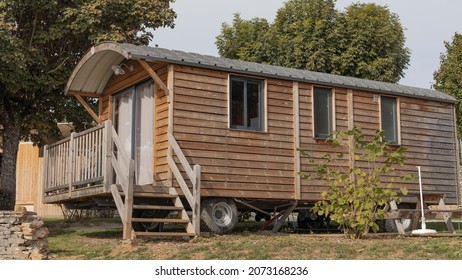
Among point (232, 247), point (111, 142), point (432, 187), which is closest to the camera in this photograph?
point (232, 247)

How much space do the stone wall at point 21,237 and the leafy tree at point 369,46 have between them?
24791 millimetres

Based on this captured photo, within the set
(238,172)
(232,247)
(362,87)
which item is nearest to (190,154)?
(238,172)

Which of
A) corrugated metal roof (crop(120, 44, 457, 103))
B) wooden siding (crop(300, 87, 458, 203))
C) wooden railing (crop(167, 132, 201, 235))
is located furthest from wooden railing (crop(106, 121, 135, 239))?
wooden siding (crop(300, 87, 458, 203))

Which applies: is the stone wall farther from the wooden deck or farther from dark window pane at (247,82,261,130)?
dark window pane at (247,82,261,130)

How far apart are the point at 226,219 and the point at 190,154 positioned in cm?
150

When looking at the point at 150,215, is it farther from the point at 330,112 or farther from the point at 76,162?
the point at 330,112

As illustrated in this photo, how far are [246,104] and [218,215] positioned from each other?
2.37 m

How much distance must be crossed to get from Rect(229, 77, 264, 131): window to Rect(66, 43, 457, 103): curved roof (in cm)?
26

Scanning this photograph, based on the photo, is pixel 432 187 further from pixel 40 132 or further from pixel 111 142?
pixel 40 132

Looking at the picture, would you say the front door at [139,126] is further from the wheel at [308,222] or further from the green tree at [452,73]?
the green tree at [452,73]

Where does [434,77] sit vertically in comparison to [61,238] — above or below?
above

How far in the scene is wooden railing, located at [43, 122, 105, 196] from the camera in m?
12.8

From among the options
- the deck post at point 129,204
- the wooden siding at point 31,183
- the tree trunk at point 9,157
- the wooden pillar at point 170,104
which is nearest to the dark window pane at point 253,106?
the wooden pillar at point 170,104

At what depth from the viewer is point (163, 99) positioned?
13.1 metres
